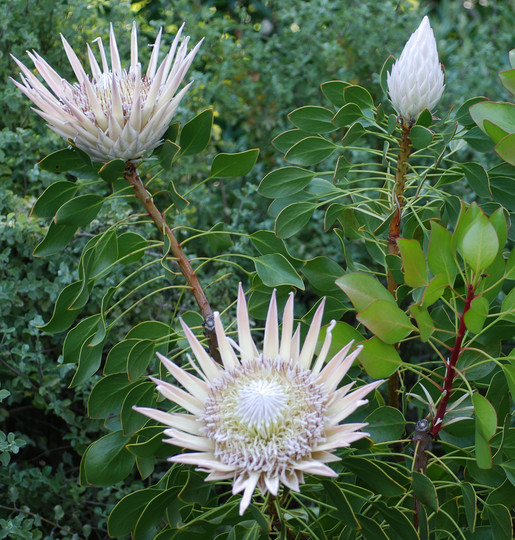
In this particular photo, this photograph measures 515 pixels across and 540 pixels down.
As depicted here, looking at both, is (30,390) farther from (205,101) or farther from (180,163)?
(205,101)

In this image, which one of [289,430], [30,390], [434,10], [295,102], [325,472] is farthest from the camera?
[434,10]

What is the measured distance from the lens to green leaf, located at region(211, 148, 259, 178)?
1.23 m

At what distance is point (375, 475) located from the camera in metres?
1.05

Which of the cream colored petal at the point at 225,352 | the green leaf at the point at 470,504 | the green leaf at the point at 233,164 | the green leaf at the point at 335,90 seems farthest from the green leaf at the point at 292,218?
the green leaf at the point at 470,504

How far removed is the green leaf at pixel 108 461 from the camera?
1.17 metres

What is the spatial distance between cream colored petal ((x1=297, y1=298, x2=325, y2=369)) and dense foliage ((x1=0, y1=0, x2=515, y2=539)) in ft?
0.24

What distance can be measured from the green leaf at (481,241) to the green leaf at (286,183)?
19.3 inches

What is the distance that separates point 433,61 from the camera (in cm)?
121

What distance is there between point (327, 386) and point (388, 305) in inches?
6.0

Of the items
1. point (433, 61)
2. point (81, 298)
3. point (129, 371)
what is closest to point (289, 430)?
point (129, 371)

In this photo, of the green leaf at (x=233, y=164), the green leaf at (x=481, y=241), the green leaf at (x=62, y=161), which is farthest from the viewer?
the green leaf at (x=233, y=164)

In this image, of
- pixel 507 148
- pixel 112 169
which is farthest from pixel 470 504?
pixel 112 169

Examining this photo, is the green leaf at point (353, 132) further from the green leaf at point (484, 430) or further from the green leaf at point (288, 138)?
the green leaf at point (484, 430)

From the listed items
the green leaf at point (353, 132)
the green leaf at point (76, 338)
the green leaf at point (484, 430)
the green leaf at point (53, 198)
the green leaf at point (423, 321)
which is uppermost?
the green leaf at point (353, 132)
